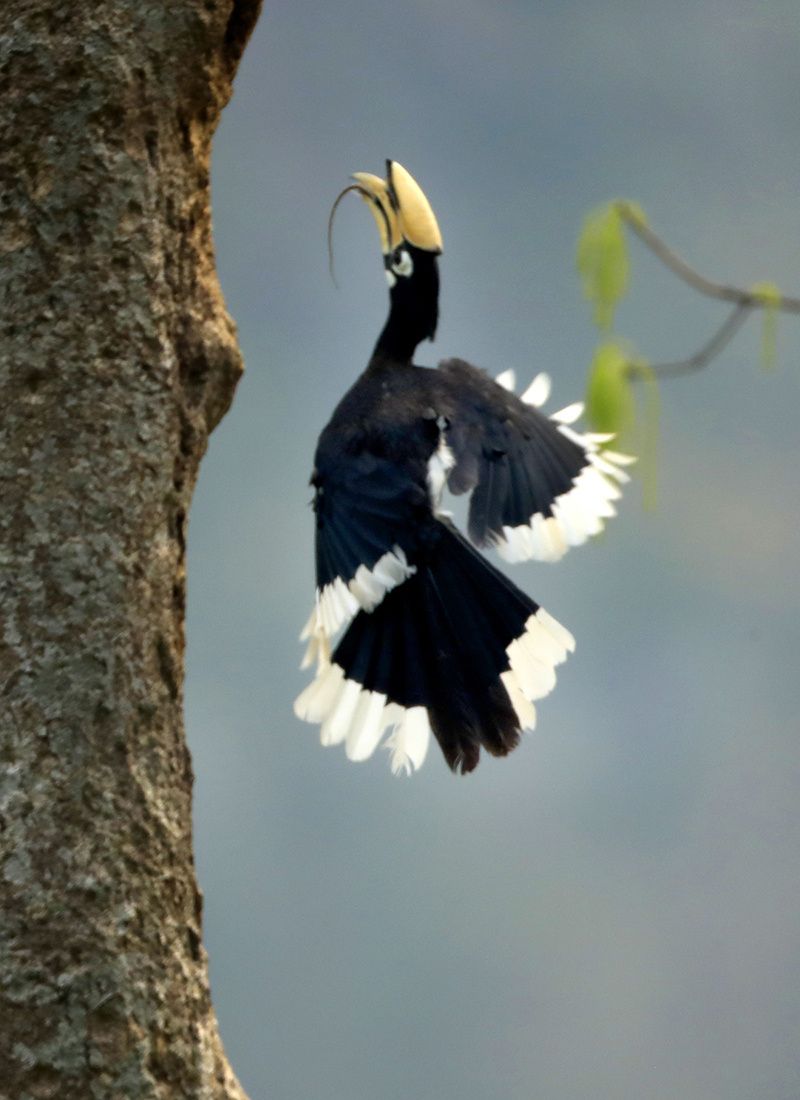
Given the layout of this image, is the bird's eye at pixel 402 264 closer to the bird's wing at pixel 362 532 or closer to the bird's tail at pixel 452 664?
the bird's wing at pixel 362 532

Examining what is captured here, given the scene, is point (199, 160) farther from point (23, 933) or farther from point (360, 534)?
point (23, 933)

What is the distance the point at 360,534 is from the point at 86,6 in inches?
46.6

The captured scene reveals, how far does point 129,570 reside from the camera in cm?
218

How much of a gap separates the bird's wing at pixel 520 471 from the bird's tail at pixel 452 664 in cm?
10

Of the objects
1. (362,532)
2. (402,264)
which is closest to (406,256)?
(402,264)

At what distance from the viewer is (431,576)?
3113mm

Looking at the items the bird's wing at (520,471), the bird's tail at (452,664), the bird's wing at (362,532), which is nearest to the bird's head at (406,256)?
the bird's wing at (520,471)

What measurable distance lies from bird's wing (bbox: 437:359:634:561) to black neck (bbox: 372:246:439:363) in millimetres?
156

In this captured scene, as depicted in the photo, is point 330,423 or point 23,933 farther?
point 330,423

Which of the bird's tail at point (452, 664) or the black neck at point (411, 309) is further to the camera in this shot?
the black neck at point (411, 309)

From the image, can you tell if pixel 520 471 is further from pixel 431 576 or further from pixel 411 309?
pixel 411 309

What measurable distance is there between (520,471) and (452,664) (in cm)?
46

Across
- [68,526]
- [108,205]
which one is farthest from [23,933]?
[108,205]

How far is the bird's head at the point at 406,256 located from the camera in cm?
352
